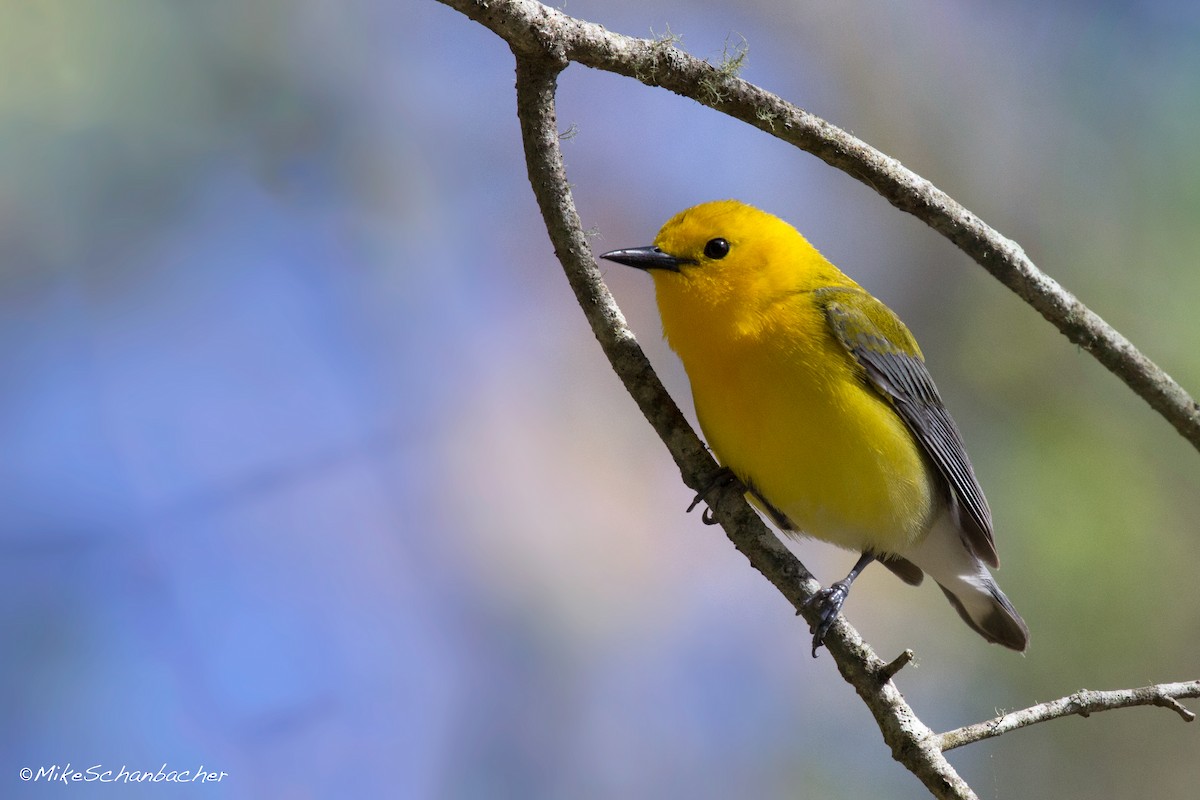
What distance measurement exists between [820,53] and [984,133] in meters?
1.23

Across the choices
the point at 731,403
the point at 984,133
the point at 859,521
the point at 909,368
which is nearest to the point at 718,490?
the point at 731,403

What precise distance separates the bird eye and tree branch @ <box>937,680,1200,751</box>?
1.70 metres

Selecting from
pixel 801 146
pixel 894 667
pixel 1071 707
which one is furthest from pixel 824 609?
pixel 801 146

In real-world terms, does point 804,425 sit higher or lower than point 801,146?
lower

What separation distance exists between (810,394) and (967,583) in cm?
126

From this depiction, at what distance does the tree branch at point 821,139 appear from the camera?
2.58m

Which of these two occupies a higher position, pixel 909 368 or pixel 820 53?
pixel 820 53

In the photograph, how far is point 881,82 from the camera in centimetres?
635

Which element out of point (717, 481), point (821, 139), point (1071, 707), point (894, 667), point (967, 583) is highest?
point (821, 139)

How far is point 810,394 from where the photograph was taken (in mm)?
3264

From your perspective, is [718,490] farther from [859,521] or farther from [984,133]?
[984,133]

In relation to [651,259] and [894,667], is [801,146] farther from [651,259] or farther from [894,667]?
[894,667]

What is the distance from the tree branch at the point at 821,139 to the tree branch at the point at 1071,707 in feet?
3.58

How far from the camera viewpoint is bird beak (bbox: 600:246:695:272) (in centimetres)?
342
